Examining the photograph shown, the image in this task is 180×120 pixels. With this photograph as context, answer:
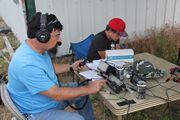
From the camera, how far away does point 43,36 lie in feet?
6.63

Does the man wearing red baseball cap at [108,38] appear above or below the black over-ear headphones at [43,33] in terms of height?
below

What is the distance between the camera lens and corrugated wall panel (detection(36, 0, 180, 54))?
15.4 ft

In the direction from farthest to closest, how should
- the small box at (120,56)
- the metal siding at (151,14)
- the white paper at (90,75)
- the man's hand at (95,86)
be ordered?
the metal siding at (151,14) → the small box at (120,56) → the white paper at (90,75) → the man's hand at (95,86)

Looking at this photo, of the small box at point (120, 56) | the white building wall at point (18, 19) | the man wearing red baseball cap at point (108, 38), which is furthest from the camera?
the white building wall at point (18, 19)

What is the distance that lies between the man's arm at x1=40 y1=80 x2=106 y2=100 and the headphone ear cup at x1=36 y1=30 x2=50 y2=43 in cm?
40

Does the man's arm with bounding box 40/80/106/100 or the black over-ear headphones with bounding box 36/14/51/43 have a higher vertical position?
the black over-ear headphones with bounding box 36/14/51/43

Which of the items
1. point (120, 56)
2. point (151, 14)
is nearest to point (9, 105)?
point (120, 56)

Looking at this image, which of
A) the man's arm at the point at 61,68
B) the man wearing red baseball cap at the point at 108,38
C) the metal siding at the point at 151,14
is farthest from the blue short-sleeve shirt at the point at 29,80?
the metal siding at the point at 151,14

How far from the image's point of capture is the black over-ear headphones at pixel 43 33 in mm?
2014

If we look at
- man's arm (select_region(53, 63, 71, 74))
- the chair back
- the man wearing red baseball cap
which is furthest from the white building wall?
man's arm (select_region(53, 63, 71, 74))

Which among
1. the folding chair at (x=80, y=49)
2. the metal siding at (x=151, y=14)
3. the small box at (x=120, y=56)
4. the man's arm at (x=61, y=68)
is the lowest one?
the folding chair at (x=80, y=49)

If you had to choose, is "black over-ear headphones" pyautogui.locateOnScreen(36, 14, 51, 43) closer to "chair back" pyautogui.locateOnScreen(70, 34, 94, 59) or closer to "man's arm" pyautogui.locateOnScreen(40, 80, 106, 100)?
"man's arm" pyautogui.locateOnScreen(40, 80, 106, 100)

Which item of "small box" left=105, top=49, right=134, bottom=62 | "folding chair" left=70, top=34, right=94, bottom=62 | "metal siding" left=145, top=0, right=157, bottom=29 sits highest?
"metal siding" left=145, top=0, right=157, bottom=29

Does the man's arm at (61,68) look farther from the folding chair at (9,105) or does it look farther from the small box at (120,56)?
the folding chair at (9,105)
